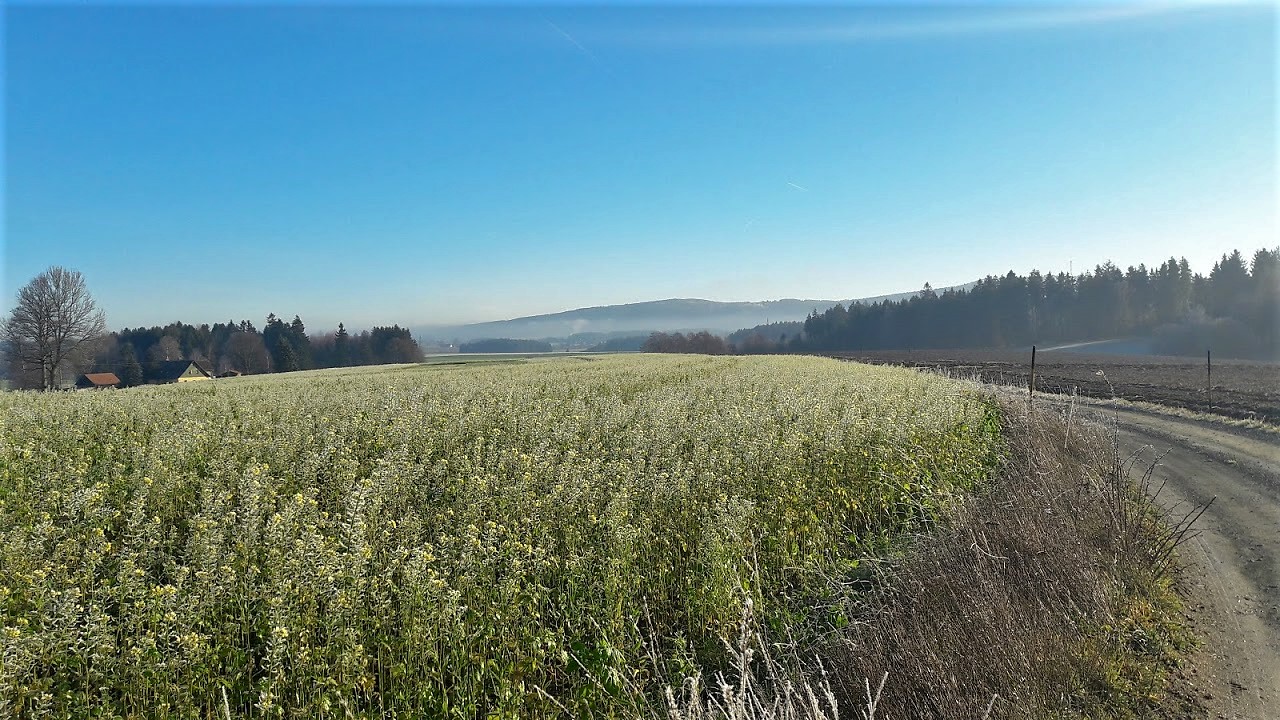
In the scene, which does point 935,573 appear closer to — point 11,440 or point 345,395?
point 11,440

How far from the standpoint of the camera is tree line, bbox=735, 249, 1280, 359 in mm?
64938

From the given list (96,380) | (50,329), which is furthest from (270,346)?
(50,329)

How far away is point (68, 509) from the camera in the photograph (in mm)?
4879

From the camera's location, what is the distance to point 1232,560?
6992 mm

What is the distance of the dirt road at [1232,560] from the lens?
15.5 ft

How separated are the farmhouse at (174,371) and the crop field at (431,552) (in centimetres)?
5959

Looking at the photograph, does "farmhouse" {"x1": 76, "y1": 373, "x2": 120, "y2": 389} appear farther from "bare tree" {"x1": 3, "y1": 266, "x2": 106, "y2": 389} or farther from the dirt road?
the dirt road

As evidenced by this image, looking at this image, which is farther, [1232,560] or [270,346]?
[270,346]

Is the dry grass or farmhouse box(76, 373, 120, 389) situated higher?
farmhouse box(76, 373, 120, 389)

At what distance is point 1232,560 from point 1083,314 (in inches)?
4191

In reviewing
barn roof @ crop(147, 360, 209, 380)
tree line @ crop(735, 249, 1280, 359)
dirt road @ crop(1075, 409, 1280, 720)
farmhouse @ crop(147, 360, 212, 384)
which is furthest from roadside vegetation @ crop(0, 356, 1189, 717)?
tree line @ crop(735, 249, 1280, 359)

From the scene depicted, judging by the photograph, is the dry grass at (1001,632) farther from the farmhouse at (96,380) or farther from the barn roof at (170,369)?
the barn roof at (170,369)

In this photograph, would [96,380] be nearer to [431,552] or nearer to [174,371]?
[174,371]

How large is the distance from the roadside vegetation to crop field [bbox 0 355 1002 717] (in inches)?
1.3
